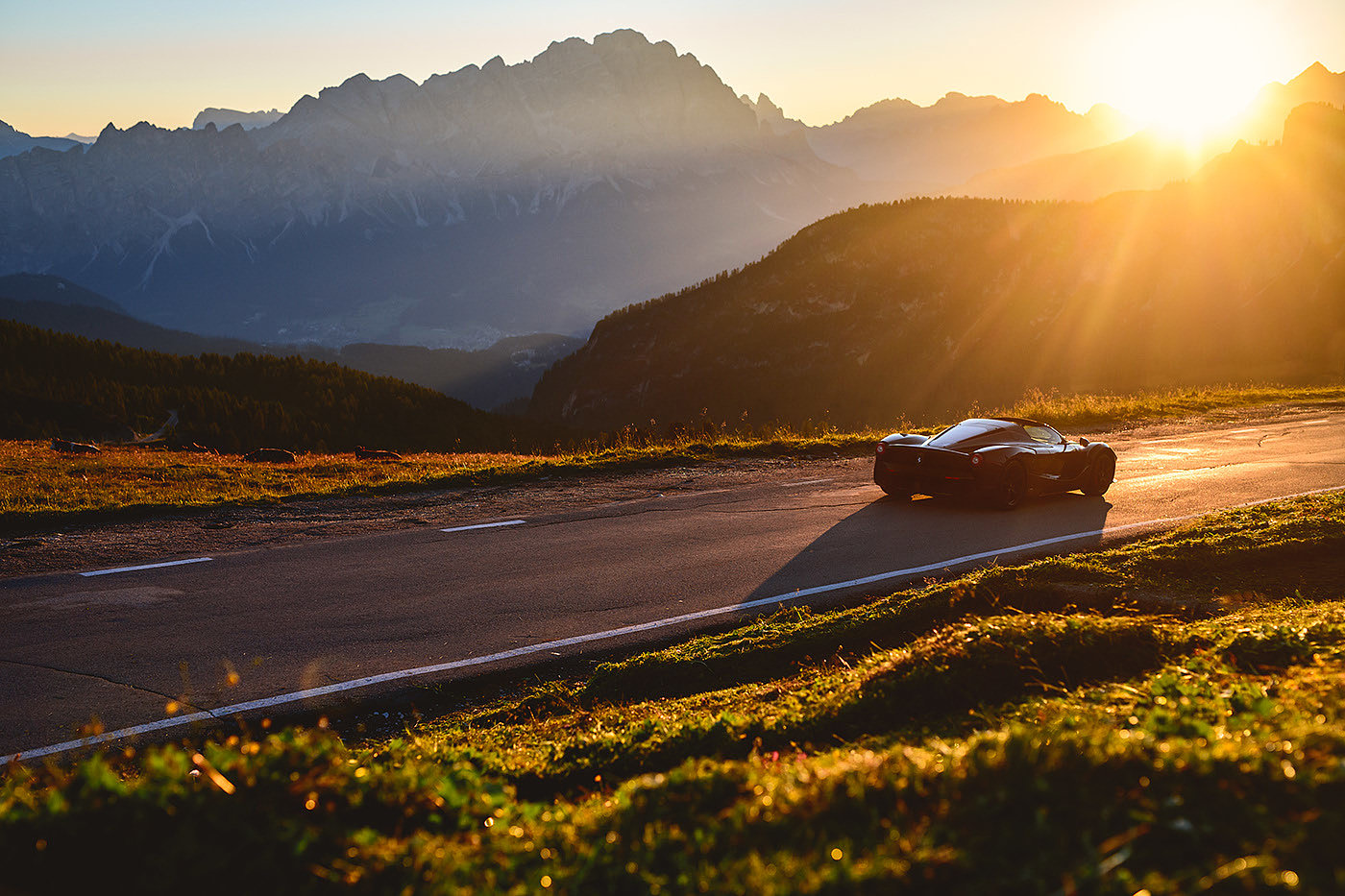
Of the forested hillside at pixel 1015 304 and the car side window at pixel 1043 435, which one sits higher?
the forested hillside at pixel 1015 304

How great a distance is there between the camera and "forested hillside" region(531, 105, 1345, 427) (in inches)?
3263

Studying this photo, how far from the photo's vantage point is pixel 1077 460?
449 inches

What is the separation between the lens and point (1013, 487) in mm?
10758

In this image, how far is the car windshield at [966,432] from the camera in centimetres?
1089

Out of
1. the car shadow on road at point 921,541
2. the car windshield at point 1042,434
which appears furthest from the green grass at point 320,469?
the car shadow on road at point 921,541

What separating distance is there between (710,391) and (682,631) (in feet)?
344

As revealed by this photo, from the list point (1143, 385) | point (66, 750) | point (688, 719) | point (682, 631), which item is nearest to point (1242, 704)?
point (688, 719)

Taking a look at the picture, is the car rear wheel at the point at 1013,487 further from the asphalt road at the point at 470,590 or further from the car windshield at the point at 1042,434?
the car windshield at the point at 1042,434

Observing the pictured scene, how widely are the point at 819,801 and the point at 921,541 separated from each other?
7.16m

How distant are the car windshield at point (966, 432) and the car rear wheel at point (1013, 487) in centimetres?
59

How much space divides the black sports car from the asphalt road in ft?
0.95

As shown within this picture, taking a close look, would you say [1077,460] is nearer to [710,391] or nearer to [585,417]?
[710,391]

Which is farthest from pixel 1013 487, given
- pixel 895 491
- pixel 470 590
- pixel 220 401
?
pixel 220 401

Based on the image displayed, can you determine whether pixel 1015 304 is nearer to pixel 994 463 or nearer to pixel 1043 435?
pixel 1043 435
